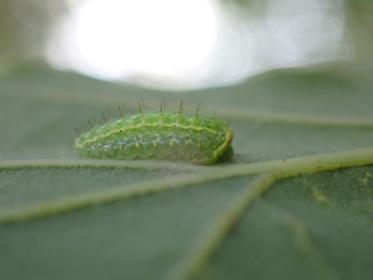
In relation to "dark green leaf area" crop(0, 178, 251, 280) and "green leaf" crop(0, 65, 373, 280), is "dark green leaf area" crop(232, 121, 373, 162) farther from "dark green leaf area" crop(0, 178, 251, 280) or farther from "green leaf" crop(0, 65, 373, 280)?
"dark green leaf area" crop(0, 178, 251, 280)

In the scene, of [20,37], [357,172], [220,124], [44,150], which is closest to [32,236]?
[220,124]

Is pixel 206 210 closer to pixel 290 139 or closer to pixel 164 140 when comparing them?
pixel 164 140

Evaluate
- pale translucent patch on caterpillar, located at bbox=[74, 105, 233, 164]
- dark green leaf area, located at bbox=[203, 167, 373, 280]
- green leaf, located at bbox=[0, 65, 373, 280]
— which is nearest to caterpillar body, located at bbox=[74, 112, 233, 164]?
pale translucent patch on caterpillar, located at bbox=[74, 105, 233, 164]

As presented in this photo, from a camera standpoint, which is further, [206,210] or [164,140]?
[164,140]

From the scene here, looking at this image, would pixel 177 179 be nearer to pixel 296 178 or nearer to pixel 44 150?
pixel 296 178

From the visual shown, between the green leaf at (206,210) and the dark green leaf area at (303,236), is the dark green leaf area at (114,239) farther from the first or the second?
the dark green leaf area at (303,236)

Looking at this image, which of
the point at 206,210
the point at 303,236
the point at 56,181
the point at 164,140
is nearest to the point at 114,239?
the point at 206,210

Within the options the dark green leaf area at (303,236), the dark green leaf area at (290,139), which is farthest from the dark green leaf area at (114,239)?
the dark green leaf area at (290,139)
